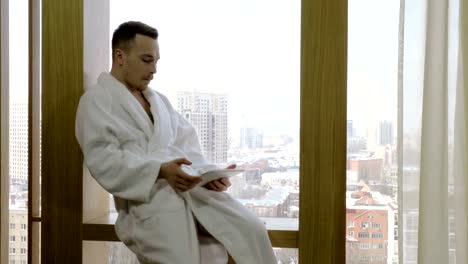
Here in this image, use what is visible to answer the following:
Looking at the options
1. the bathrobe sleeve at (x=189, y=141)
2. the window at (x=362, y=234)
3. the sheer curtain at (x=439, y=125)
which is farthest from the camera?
the window at (x=362, y=234)

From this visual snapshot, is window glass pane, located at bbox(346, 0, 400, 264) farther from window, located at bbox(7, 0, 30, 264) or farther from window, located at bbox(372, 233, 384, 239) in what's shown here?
window, located at bbox(7, 0, 30, 264)

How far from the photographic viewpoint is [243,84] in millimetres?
1987

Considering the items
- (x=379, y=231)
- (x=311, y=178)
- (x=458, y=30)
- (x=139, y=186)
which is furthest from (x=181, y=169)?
(x=458, y=30)

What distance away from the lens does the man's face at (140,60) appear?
67.7 inches

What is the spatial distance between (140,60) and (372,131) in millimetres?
835

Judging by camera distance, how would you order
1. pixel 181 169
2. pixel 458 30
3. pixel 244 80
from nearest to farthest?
1. pixel 181 169
2. pixel 458 30
3. pixel 244 80

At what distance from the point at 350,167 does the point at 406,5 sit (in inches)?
22.8

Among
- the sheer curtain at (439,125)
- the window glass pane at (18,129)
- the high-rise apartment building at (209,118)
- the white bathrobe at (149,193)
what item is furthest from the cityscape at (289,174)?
the window glass pane at (18,129)

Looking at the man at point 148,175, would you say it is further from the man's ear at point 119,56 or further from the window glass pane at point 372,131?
the window glass pane at point 372,131

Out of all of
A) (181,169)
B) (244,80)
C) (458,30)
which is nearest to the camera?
(181,169)

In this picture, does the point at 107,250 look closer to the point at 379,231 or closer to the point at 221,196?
the point at 221,196

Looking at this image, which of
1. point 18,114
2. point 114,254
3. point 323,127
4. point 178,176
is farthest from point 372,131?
point 18,114

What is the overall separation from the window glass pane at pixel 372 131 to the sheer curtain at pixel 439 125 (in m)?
0.16

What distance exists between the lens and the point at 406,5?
174cm
